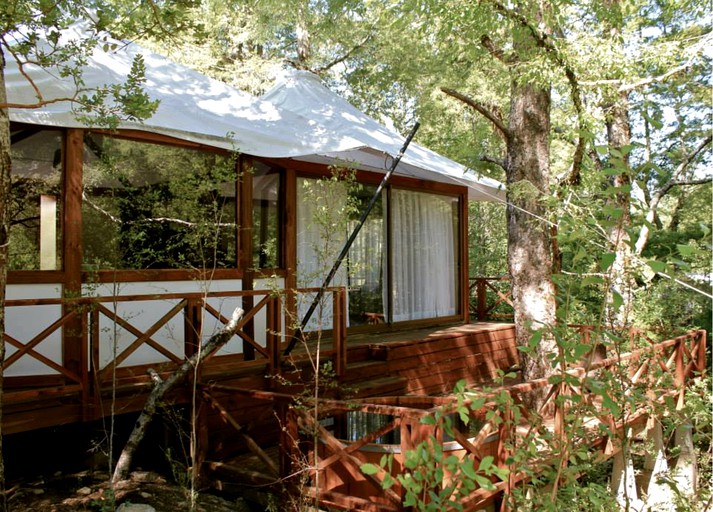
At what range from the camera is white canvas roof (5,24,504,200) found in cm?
439

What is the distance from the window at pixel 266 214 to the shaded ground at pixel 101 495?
91.1 inches

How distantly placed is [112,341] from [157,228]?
95 centimetres

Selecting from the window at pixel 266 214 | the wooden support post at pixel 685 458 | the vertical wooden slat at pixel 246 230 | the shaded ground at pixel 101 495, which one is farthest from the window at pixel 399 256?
the wooden support post at pixel 685 458

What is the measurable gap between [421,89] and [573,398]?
1528cm

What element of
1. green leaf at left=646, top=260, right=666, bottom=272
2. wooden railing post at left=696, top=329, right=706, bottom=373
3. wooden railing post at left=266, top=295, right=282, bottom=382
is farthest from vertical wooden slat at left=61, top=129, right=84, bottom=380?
wooden railing post at left=696, top=329, right=706, bottom=373

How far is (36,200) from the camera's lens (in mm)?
4535

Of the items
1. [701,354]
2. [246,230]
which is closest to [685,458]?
[701,354]

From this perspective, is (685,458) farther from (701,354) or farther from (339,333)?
(339,333)

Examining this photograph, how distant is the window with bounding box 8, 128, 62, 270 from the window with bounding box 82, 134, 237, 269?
0.21 m

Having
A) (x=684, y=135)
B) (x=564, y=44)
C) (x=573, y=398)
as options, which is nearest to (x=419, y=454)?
(x=573, y=398)

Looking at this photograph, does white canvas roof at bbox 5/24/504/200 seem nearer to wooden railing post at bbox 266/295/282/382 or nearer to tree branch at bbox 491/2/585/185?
wooden railing post at bbox 266/295/282/382

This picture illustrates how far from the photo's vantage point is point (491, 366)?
8.30 meters

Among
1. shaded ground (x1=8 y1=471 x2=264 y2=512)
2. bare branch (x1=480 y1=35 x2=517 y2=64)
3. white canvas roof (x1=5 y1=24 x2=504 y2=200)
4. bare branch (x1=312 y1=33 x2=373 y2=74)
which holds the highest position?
bare branch (x1=312 y1=33 x2=373 y2=74)

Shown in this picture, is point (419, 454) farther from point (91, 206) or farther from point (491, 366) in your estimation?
point (491, 366)
